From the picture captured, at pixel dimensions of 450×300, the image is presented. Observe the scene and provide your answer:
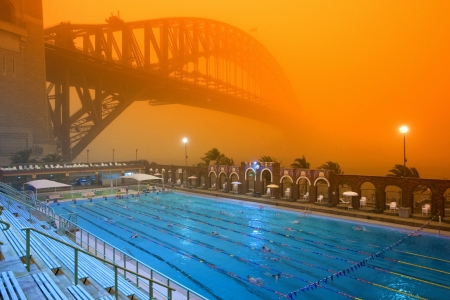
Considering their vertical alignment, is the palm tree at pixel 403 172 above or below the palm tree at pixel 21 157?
below

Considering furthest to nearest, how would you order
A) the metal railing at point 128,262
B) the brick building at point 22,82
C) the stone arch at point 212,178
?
the brick building at point 22,82, the stone arch at point 212,178, the metal railing at point 128,262

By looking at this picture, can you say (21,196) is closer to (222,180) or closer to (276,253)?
(276,253)

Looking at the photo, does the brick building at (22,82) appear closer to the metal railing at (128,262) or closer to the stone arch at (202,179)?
the stone arch at (202,179)

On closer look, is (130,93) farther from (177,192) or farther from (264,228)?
(264,228)

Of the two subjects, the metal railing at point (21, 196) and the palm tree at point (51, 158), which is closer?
the metal railing at point (21, 196)

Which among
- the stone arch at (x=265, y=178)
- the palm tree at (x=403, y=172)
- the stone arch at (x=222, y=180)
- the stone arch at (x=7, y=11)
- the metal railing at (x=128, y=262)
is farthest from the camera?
the stone arch at (x=7, y=11)

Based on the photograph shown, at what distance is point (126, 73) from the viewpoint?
46500 millimetres

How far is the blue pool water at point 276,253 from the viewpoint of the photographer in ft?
35.5

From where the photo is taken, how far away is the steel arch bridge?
1725 inches

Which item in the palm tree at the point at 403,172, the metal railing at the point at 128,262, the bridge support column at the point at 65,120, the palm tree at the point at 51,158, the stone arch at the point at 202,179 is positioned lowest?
the metal railing at the point at 128,262

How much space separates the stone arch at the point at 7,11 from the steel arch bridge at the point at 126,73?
5.10 metres

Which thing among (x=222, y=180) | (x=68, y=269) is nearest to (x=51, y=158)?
(x=222, y=180)

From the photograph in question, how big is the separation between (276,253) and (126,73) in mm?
39580

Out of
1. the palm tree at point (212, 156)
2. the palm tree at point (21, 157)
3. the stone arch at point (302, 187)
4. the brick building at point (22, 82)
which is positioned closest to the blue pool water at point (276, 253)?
the stone arch at point (302, 187)
